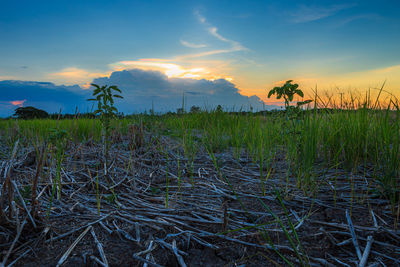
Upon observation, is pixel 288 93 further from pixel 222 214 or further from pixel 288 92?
pixel 222 214

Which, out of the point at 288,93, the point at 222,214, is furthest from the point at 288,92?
the point at 222,214

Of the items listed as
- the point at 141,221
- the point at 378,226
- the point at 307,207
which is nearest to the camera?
the point at 378,226

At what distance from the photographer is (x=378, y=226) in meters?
1.61

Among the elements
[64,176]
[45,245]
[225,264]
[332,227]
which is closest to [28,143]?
[64,176]

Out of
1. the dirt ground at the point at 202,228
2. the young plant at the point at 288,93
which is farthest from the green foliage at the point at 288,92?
the dirt ground at the point at 202,228

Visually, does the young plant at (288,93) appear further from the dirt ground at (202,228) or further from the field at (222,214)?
the dirt ground at (202,228)

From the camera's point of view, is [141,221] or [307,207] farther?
[307,207]

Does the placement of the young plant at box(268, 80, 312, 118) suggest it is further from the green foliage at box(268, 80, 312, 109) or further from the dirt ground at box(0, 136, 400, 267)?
the dirt ground at box(0, 136, 400, 267)

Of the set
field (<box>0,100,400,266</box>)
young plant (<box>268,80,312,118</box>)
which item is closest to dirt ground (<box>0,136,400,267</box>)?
field (<box>0,100,400,266</box>)

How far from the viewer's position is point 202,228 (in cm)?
167

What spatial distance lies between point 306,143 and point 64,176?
8.24 ft

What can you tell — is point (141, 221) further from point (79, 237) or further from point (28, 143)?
point (28, 143)

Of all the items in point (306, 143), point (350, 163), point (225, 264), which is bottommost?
point (225, 264)

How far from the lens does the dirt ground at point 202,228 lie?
138 centimetres
